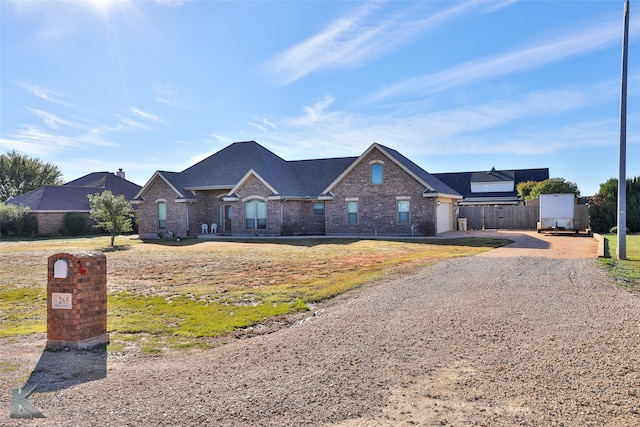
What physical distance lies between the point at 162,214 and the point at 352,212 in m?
14.5

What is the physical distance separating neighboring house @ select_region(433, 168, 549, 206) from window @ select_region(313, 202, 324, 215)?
22.4m

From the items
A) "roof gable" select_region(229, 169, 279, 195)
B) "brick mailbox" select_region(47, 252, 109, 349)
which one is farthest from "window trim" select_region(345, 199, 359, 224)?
"brick mailbox" select_region(47, 252, 109, 349)

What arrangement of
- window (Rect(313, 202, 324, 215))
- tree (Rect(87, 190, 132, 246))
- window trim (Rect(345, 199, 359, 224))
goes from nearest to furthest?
1. tree (Rect(87, 190, 132, 246))
2. window trim (Rect(345, 199, 359, 224))
3. window (Rect(313, 202, 324, 215))

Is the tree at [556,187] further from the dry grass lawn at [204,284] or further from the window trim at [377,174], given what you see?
the dry grass lawn at [204,284]

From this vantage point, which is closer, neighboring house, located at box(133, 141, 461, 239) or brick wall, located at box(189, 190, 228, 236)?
neighboring house, located at box(133, 141, 461, 239)

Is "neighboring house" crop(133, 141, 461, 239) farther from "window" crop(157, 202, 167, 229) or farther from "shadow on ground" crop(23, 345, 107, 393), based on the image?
"shadow on ground" crop(23, 345, 107, 393)

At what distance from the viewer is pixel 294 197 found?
3272cm

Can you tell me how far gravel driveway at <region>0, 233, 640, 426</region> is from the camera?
4.65 metres

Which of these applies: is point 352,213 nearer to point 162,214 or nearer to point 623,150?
point 162,214

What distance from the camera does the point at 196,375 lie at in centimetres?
598

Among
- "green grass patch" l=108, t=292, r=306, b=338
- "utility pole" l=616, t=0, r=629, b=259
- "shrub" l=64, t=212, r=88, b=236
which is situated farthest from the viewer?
"shrub" l=64, t=212, r=88, b=236

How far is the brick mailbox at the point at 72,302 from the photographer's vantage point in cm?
748

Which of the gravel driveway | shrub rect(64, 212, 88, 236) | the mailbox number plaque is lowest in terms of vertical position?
the gravel driveway

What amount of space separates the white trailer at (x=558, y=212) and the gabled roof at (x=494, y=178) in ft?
75.4
